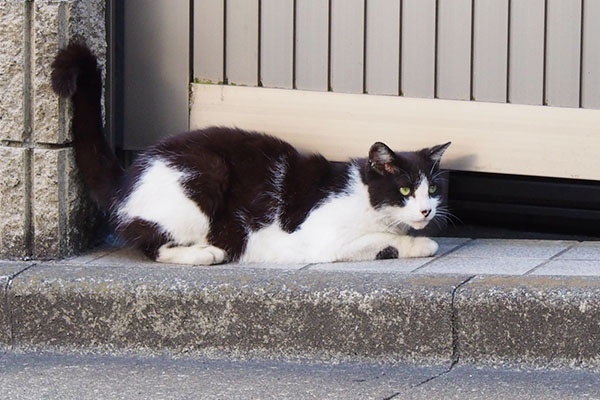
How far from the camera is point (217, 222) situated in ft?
15.1

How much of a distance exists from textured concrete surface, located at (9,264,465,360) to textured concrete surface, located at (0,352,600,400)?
8 centimetres

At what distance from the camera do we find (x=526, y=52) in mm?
4621

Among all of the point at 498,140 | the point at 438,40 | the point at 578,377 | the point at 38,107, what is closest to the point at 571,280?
the point at 578,377

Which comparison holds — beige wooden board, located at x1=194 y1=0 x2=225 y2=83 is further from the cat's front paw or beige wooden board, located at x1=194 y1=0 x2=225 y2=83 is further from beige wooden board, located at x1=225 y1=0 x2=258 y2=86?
the cat's front paw

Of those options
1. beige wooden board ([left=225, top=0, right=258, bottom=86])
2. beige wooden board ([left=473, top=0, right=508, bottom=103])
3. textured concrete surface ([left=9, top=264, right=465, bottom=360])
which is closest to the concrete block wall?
textured concrete surface ([left=9, top=264, right=465, bottom=360])

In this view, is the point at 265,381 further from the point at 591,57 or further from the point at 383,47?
the point at 591,57

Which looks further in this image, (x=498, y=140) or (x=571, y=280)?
(x=498, y=140)

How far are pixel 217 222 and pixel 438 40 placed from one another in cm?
119

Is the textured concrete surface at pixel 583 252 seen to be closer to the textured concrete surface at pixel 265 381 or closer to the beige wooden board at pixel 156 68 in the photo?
the textured concrete surface at pixel 265 381

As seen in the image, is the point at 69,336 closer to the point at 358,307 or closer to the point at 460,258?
the point at 358,307

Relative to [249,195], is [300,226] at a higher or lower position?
lower

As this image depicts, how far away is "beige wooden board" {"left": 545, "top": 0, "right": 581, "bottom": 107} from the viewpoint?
4.56 metres

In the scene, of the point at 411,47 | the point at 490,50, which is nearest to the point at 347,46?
the point at 411,47

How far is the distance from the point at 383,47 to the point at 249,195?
2.77ft
